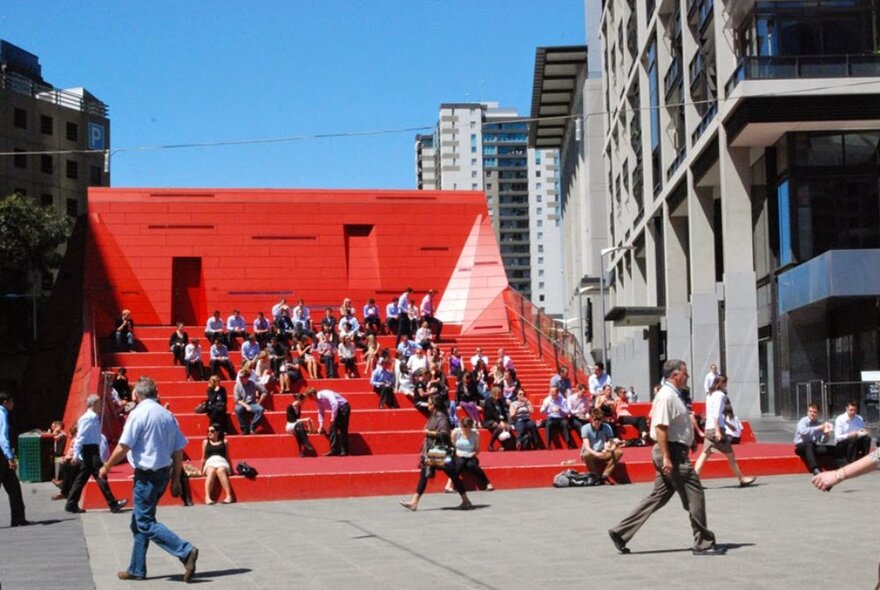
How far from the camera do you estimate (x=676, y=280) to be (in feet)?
142

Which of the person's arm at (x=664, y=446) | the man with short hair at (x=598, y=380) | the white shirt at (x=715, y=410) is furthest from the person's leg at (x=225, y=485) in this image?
the person's arm at (x=664, y=446)

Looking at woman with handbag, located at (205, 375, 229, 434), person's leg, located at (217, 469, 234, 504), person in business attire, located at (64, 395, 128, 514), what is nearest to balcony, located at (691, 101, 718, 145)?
woman with handbag, located at (205, 375, 229, 434)

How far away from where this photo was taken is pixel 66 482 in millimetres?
21203

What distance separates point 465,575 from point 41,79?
79.3 metres

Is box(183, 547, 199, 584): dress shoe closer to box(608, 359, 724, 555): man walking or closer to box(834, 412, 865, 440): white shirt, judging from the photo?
box(608, 359, 724, 555): man walking

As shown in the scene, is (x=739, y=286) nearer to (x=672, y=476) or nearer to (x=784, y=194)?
(x=784, y=194)

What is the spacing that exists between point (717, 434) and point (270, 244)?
938 inches

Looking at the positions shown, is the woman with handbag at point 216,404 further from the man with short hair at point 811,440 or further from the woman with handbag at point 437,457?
the man with short hair at point 811,440

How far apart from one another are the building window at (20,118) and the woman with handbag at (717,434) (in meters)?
55.4

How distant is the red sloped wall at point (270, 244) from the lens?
38.9 m

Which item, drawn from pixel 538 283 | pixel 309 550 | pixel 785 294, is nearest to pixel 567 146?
pixel 785 294

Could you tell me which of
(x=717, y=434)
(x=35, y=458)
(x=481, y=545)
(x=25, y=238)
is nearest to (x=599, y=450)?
(x=717, y=434)

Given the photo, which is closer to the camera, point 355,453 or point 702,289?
point 355,453

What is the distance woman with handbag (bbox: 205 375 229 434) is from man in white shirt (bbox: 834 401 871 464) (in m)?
11.9
